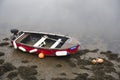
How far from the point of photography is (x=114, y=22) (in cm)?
2562

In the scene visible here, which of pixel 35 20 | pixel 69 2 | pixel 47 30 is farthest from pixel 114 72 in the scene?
pixel 69 2

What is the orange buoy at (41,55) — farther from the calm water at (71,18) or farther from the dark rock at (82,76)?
the calm water at (71,18)

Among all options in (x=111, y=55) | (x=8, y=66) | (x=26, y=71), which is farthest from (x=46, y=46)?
(x=111, y=55)

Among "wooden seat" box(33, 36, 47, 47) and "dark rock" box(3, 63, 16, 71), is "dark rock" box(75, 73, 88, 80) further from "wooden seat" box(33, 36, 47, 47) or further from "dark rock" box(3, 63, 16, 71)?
"dark rock" box(3, 63, 16, 71)

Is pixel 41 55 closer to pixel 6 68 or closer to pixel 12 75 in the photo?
pixel 6 68

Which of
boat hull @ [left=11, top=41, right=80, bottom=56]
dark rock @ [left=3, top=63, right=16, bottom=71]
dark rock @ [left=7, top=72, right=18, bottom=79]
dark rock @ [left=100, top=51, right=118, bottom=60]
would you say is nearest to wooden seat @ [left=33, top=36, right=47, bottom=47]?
boat hull @ [left=11, top=41, right=80, bottom=56]

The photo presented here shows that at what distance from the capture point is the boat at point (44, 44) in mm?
17859

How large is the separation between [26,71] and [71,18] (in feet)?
37.5

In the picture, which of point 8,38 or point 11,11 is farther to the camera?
point 11,11

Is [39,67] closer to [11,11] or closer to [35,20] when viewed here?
[35,20]

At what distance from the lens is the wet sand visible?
53.9 feet

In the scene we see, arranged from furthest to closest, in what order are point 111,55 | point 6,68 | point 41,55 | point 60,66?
point 111,55 < point 41,55 < point 60,66 < point 6,68

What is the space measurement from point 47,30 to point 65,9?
6.07 meters

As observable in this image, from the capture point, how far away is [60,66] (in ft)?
58.1
